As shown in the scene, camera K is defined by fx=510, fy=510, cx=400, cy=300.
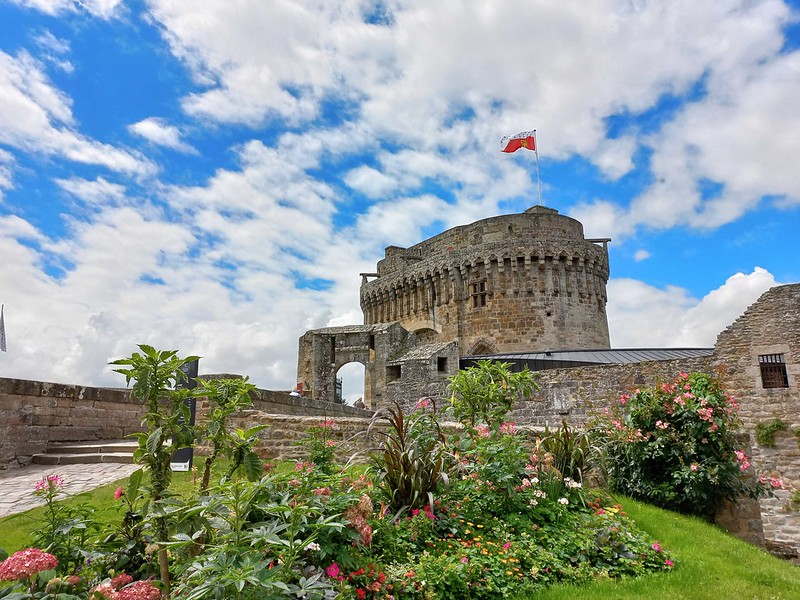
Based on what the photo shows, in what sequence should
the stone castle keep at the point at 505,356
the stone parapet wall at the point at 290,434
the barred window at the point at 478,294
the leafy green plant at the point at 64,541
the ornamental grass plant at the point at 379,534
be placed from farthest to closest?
the barred window at the point at 478,294 → the stone castle keep at the point at 505,356 → the stone parapet wall at the point at 290,434 → the leafy green plant at the point at 64,541 → the ornamental grass plant at the point at 379,534

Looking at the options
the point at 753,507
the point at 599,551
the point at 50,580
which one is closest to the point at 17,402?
the point at 50,580

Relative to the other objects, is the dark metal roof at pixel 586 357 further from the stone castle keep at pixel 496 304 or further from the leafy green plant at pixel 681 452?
the leafy green plant at pixel 681 452

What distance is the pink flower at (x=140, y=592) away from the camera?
9.03 ft

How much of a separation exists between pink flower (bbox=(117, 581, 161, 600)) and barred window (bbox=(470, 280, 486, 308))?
24839 mm

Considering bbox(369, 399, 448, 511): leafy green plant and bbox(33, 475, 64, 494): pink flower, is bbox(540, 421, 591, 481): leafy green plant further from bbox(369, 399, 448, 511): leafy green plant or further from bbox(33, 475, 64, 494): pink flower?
bbox(33, 475, 64, 494): pink flower

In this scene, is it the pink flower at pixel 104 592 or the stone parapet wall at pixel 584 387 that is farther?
the stone parapet wall at pixel 584 387

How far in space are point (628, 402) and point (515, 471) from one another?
3.63 metres

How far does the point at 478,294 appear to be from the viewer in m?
27.2

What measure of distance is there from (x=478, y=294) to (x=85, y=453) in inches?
810

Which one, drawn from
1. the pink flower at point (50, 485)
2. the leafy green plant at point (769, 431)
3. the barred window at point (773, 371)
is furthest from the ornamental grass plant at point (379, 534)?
the barred window at point (773, 371)

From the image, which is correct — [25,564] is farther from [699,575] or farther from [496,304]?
[496,304]

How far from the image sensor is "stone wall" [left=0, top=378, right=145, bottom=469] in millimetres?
9211

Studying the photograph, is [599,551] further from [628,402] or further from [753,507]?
[753,507]

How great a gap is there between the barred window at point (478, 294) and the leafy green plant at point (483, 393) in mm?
19400
